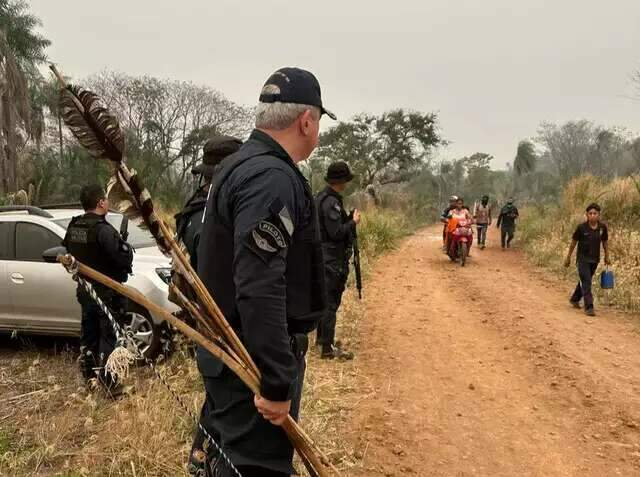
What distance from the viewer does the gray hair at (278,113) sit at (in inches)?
81.8

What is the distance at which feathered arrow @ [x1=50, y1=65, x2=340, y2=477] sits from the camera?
192 cm

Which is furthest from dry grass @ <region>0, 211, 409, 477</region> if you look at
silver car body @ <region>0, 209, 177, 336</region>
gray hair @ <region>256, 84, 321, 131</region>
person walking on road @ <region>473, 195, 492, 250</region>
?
person walking on road @ <region>473, 195, 492, 250</region>

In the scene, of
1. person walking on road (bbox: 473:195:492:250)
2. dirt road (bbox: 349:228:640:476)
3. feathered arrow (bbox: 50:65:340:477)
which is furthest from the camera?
person walking on road (bbox: 473:195:492:250)

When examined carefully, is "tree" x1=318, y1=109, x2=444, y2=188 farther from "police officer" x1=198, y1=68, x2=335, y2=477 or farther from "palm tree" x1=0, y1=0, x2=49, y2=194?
"police officer" x1=198, y1=68, x2=335, y2=477

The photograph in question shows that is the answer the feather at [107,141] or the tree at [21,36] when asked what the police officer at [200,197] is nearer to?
the feather at [107,141]

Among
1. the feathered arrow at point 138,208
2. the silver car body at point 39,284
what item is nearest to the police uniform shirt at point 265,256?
the feathered arrow at point 138,208

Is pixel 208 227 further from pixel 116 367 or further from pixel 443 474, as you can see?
pixel 443 474

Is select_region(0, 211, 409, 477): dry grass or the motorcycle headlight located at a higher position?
the motorcycle headlight

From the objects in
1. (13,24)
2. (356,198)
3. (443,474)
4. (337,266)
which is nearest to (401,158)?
(356,198)

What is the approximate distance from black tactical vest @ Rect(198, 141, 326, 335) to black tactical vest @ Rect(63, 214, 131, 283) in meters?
2.70

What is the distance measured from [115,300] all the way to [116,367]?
1.47 m

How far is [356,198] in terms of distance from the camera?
22953 millimetres

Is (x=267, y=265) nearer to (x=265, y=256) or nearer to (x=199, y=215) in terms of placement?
(x=265, y=256)

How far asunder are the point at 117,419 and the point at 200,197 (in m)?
1.78
